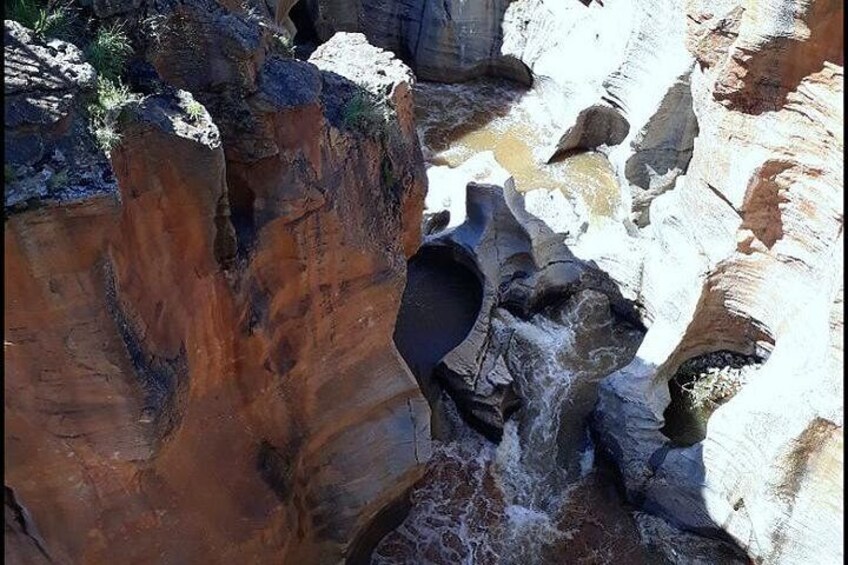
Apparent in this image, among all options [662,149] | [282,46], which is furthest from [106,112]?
[662,149]

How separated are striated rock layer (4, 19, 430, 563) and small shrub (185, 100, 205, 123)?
3 cm

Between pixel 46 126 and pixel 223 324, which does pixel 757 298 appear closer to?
pixel 223 324

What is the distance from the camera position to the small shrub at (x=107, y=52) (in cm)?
576

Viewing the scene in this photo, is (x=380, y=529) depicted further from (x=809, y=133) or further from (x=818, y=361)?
(x=809, y=133)

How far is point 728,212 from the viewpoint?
393 inches

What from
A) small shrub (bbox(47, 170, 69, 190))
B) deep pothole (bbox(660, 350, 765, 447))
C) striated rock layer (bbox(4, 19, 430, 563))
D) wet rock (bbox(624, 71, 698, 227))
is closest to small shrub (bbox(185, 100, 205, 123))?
striated rock layer (bbox(4, 19, 430, 563))

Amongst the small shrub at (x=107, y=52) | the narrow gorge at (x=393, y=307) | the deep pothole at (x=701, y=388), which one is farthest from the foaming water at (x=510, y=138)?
the small shrub at (x=107, y=52)

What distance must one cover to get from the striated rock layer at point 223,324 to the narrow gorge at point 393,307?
0.02m

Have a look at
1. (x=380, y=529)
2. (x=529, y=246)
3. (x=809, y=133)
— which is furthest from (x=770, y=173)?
(x=380, y=529)

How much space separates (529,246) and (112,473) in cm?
732

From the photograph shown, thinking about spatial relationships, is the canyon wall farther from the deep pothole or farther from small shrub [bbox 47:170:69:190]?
small shrub [bbox 47:170:69:190]

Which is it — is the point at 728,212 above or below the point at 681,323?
above

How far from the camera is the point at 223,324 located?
22.2 ft

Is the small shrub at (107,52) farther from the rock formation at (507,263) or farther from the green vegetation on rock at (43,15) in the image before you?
the rock formation at (507,263)
